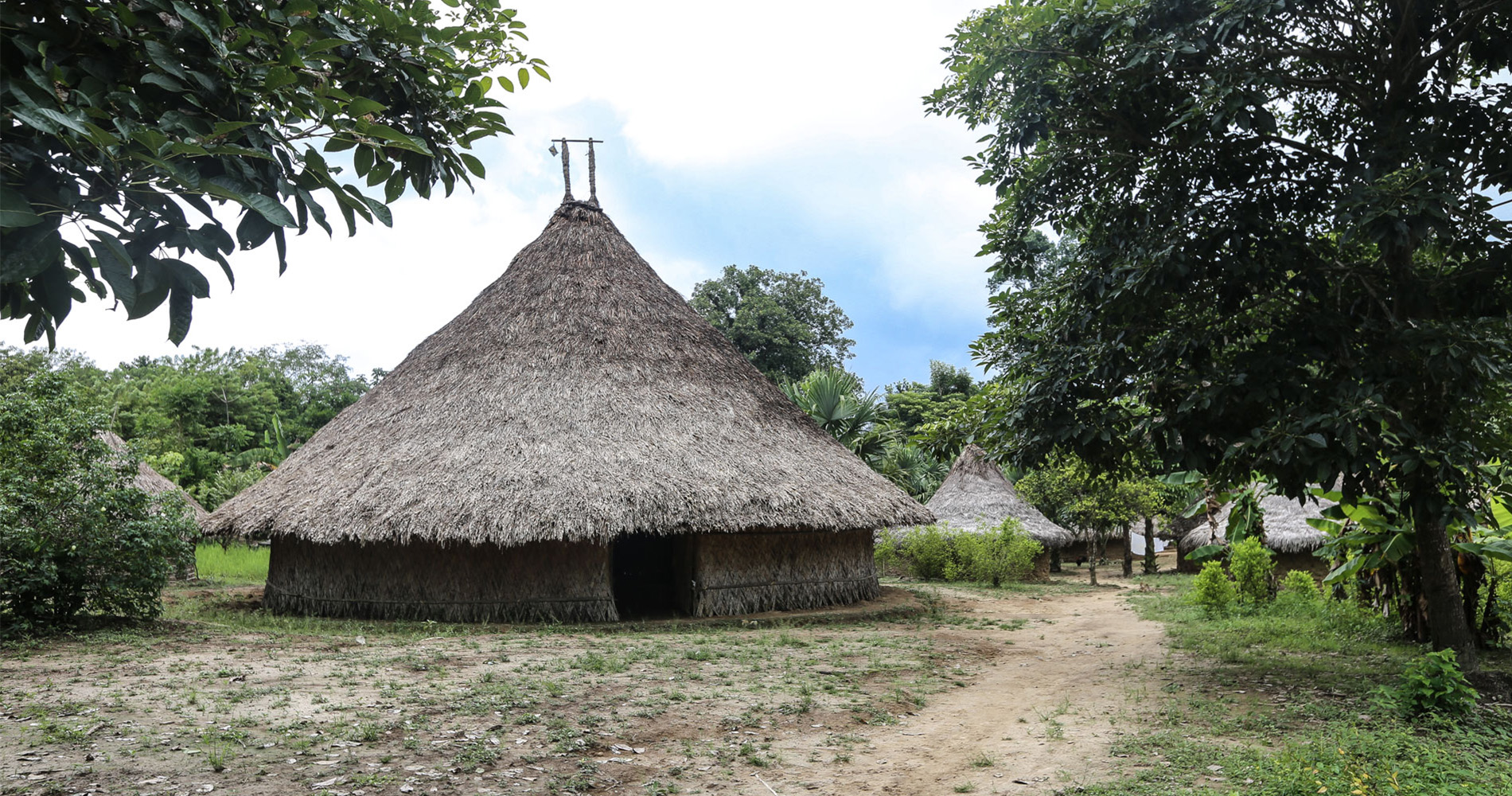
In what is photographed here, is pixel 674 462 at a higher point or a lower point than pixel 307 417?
lower

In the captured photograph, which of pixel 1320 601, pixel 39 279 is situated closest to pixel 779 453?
pixel 1320 601

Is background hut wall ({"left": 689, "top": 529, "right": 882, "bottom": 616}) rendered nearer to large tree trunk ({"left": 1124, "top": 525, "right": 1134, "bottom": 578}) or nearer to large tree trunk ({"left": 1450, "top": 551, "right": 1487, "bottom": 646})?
large tree trunk ({"left": 1450, "top": 551, "right": 1487, "bottom": 646})

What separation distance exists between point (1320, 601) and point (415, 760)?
33.7ft

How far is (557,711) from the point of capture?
566 centimetres

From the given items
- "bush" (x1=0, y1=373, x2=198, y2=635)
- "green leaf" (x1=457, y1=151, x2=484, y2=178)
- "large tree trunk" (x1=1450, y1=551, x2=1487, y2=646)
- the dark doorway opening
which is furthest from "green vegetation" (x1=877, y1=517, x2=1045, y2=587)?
"green leaf" (x1=457, y1=151, x2=484, y2=178)

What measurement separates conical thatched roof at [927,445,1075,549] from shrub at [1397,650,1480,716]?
14715mm

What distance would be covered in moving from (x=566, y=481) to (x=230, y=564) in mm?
13536

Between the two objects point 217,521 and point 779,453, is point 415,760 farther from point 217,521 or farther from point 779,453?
point 217,521

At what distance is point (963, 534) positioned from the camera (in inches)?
749

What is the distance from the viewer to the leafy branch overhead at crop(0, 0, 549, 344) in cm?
205

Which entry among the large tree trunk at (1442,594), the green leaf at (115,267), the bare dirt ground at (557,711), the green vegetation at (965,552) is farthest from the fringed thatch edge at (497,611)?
the green vegetation at (965,552)

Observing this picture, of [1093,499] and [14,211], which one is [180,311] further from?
[1093,499]

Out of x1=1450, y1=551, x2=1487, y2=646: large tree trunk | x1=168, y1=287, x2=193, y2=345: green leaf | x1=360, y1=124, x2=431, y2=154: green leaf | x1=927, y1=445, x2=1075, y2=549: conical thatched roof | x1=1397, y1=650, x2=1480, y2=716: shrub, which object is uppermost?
x1=360, y1=124, x2=431, y2=154: green leaf

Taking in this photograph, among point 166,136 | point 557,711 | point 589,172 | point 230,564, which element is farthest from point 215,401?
point 166,136
